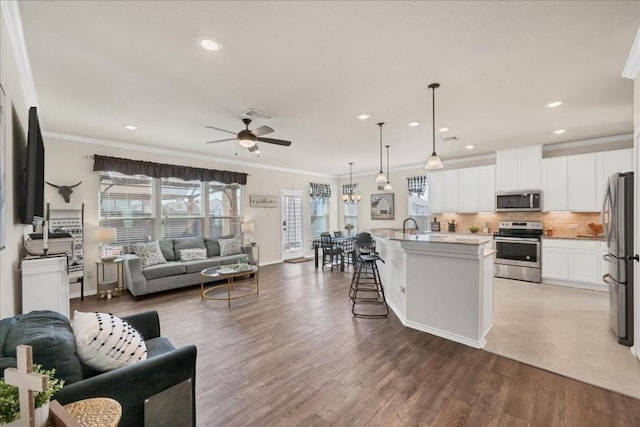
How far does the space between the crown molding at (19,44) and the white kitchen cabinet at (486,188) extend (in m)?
7.03

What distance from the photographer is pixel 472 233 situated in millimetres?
6418

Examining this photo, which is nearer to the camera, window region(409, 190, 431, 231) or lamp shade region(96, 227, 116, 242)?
lamp shade region(96, 227, 116, 242)

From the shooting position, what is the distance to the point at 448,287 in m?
3.03

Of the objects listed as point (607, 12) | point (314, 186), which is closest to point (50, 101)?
point (607, 12)

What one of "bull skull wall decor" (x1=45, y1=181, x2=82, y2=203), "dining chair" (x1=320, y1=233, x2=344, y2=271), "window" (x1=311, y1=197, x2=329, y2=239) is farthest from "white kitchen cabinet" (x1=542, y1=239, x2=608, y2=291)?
"bull skull wall decor" (x1=45, y1=181, x2=82, y2=203)

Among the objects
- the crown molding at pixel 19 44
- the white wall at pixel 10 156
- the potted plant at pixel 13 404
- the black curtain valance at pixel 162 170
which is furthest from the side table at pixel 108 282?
the potted plant at pixel 13 404

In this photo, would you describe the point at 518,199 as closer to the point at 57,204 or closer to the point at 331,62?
the point at 331,62

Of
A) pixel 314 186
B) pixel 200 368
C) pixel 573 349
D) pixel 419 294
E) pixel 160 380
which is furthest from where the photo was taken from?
pixel 314 186

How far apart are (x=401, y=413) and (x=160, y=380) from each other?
1570 millimetres

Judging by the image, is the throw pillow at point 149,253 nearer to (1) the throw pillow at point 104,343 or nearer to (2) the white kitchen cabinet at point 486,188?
(1) the throw pillow at point 104,343

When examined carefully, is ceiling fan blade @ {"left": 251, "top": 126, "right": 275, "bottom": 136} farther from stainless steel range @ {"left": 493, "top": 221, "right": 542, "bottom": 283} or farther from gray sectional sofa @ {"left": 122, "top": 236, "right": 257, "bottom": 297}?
stainless steel range @ {"left": 493, "top": 221, "right": 542, "bottom": 283}

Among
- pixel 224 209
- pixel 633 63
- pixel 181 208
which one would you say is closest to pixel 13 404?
pixel 633 63

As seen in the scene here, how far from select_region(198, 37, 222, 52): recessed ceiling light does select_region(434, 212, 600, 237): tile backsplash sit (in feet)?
20.9

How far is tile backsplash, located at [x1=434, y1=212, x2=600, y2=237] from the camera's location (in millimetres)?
5285
